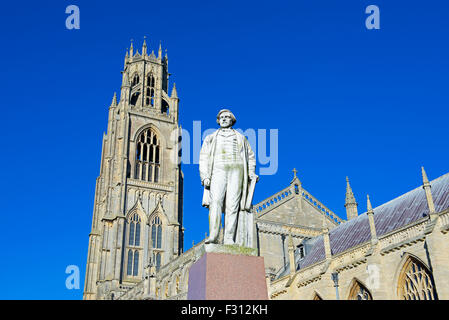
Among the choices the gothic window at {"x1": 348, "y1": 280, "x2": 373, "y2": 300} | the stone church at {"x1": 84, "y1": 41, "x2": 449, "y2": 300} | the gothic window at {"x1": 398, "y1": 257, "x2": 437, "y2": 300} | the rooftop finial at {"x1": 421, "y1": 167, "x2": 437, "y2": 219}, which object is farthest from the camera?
the gothic window at {"x1": 348, "y1": 280, "x2": 373, "y2": 300}

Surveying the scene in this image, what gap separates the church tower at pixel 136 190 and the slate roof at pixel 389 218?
23607 mm

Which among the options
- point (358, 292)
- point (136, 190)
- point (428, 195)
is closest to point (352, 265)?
point (358, 292)

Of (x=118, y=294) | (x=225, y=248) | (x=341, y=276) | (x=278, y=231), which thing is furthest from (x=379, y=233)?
(x=118, y=294)

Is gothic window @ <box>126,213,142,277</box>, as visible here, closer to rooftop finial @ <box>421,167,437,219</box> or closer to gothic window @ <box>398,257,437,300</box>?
gothic window @ <box>398,257,437,300</box>

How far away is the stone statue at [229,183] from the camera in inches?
313

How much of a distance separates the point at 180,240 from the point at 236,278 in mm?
52120

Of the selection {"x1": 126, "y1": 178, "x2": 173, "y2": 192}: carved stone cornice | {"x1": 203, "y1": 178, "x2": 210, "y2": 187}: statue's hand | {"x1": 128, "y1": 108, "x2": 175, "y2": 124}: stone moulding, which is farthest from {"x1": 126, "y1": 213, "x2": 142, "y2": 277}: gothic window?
{"x1": 203, "y1": 178, "x2": 210, "y2": 187}: statue's hand

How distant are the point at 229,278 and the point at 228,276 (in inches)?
1.3

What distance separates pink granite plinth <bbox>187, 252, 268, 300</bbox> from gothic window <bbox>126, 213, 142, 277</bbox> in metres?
48.0

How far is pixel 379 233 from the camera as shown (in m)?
26.2

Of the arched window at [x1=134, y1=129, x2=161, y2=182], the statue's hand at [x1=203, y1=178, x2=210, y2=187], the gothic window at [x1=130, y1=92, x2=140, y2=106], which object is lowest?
the statue's hand at [x1=203, y1=178, x2=210, y2=187]

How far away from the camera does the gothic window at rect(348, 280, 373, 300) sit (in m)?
24.3

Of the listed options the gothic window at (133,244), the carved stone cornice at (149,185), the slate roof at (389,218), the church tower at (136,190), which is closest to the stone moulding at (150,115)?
the church tower at (136,190)
